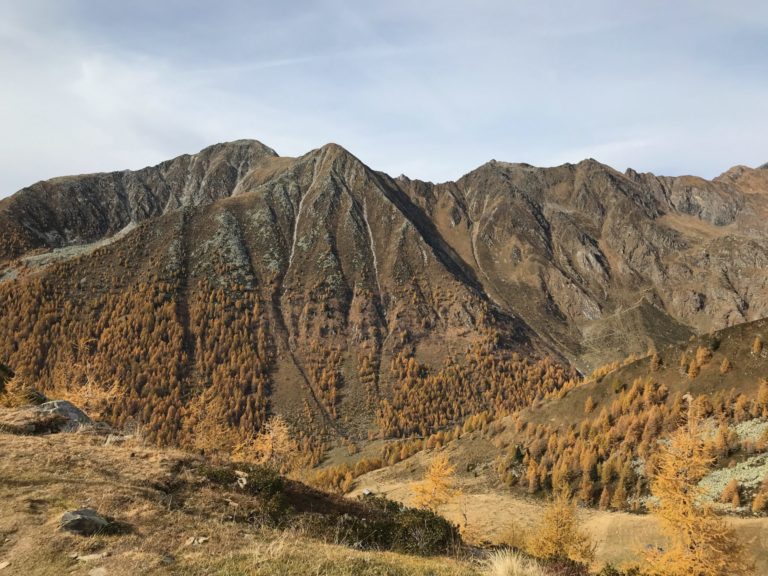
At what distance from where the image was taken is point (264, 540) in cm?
1280

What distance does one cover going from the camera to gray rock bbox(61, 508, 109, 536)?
12.1 m

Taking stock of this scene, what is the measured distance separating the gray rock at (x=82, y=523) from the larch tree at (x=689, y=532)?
114ft

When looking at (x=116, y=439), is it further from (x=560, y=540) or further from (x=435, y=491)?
(x=435, y=491)

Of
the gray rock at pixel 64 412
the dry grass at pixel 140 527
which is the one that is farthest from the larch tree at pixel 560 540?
the gray rock at pixel 64 412

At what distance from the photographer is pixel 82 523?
1222 cm

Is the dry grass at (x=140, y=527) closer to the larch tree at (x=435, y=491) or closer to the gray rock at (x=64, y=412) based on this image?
the gray rock at (x=64, y=412)

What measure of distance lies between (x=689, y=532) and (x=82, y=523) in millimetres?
37007

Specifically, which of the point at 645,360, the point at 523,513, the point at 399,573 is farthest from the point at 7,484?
the point at 645,360

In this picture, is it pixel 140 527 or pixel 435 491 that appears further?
pixel 435 491

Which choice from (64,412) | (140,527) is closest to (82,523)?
(140,527)

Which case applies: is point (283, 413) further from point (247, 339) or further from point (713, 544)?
point (713, 544)

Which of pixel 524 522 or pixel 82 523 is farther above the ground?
pixel 82 523

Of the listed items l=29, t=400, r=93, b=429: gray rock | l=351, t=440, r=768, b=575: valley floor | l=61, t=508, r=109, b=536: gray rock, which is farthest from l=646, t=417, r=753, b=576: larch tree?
l=29, t=400, r=93, b=429: gray rock

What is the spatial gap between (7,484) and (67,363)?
183 m
